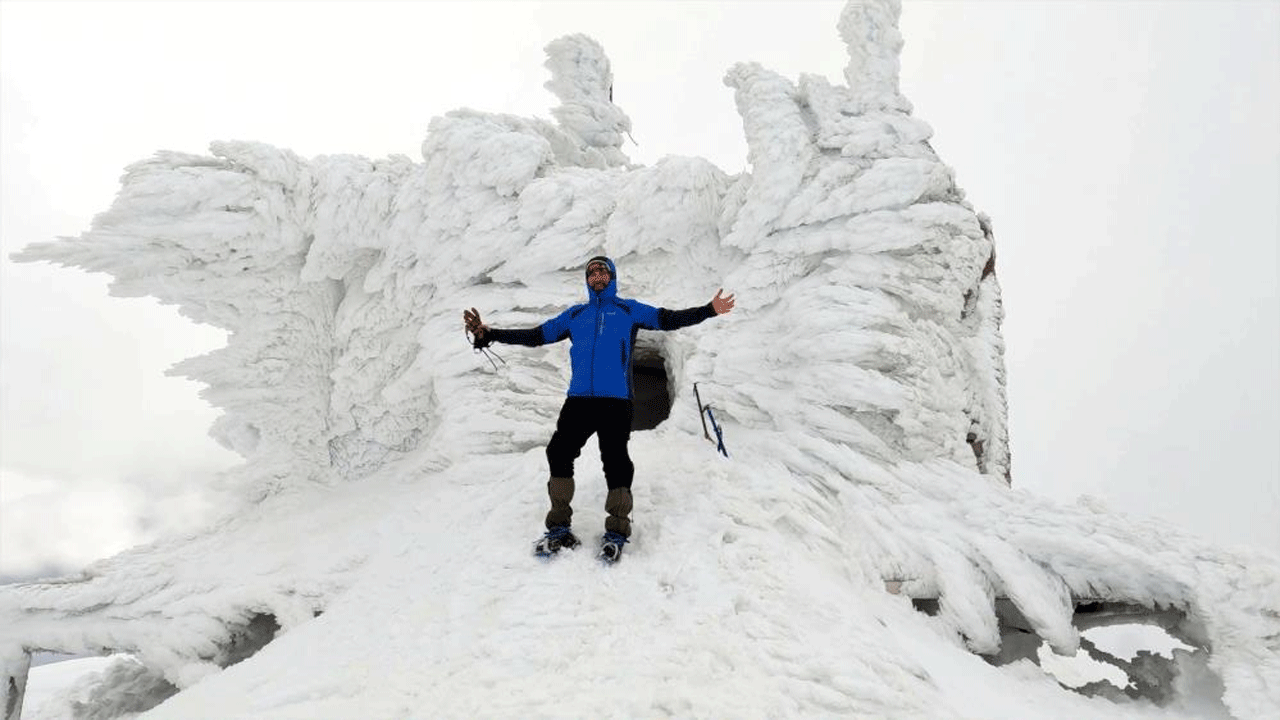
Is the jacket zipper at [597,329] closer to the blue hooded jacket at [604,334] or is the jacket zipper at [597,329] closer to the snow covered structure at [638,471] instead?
the blue hooded jacket at [604,334]

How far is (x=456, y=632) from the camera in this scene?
4133mm

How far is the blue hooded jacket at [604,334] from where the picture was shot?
511 centimetres

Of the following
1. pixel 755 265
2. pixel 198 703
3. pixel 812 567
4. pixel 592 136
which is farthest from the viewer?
pixel 592 136

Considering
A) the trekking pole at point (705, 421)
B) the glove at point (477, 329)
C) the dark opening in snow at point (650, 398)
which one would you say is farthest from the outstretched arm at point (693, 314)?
the dark opening in snow at point (650, 398)

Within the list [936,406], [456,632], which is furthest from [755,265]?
[456,632]

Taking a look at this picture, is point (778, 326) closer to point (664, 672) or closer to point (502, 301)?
point (502, 301)

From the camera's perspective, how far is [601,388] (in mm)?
5090

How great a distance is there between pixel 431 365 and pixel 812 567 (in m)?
5.59

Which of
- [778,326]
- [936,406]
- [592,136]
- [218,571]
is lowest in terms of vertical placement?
[218,571]

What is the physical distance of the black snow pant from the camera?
4883 millimetres

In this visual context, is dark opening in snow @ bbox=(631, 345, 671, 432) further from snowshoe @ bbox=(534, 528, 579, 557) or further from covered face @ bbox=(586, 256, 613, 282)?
snowshoe @ bbox=(534, 528, 579, 557)

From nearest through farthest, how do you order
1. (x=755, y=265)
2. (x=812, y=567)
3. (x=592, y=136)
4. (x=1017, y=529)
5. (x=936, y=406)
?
(x=812, y=567), (x=1017, y=529), (x=936, y=406), (x=755, y=265), (x=592, y=136)

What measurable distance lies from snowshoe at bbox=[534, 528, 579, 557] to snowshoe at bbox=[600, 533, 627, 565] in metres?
0.28

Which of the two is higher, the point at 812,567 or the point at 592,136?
the point at 592,136
